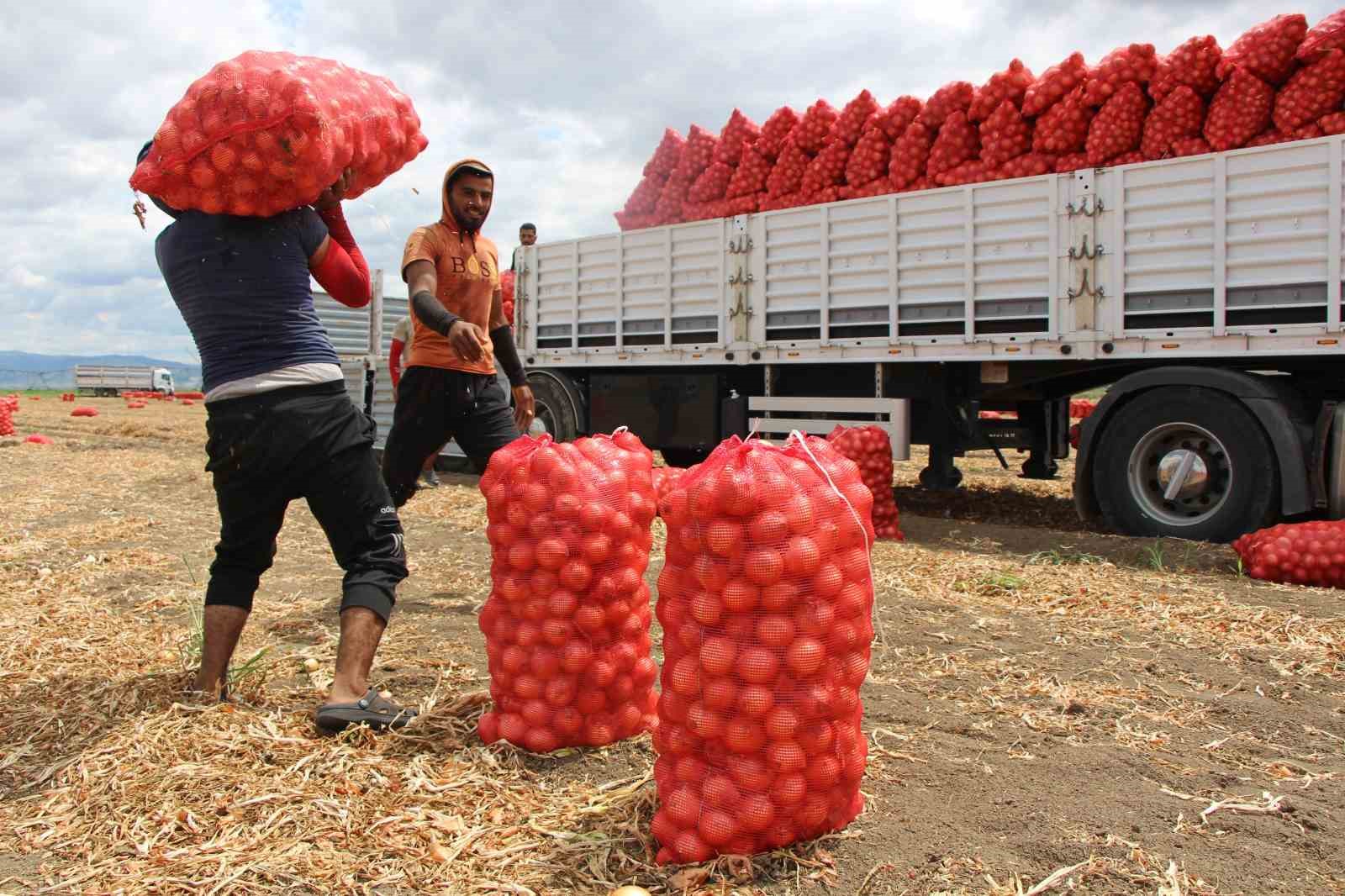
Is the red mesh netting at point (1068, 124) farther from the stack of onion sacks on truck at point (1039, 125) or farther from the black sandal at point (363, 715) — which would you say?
the black sandal at point (363, 715)

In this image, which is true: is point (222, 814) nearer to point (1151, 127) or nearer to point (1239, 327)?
point (1239, 327)

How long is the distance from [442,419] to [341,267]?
4.69 feet

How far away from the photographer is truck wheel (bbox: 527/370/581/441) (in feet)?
35.7

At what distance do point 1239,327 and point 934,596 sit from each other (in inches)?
126

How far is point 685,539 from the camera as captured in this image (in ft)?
7.68

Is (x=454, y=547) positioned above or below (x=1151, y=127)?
below

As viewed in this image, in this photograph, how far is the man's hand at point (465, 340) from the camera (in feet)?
11.7

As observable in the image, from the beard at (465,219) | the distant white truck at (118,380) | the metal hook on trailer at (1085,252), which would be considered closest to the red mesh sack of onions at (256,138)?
the beard at (465,219)

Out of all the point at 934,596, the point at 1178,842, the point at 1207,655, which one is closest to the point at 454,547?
the point at 934,596

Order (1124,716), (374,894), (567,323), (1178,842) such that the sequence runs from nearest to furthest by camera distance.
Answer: (374,894), (1178,842), (1124,716), (567,323)

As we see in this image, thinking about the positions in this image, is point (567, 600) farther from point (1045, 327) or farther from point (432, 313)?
point (1045, 327)

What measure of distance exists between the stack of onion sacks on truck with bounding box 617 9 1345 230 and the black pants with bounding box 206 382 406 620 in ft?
22.2

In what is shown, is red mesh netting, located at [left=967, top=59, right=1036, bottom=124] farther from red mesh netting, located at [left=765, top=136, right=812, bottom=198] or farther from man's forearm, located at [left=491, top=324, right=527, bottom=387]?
man's forearm, located at [left=491, top=324, right=527, bottom=387]

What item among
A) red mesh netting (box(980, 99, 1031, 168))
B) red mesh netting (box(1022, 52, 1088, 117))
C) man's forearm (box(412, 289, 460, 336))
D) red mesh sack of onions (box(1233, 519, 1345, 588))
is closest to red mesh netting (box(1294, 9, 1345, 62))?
red mesh netting (box(1022, 52, 1088, 117))
